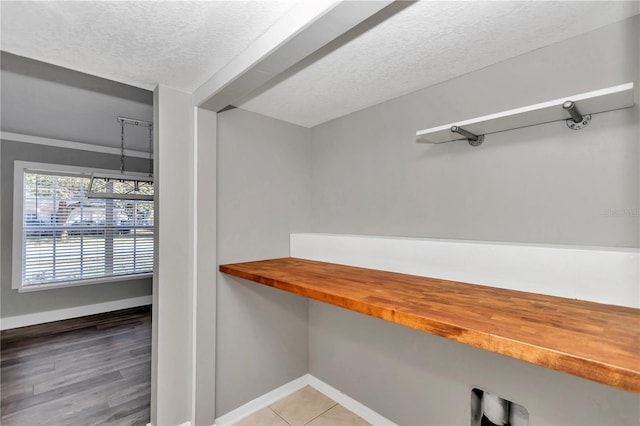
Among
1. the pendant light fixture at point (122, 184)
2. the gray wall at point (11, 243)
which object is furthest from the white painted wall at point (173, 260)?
the gray wall at point (11, 243)

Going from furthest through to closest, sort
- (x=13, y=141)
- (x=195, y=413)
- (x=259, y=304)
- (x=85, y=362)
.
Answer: (x=13, y=141)
(x=85, y=362)
(x=259, y=304)
(x=195, y=413)

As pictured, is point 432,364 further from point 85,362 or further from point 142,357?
point 85,362

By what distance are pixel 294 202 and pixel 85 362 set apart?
2.53m

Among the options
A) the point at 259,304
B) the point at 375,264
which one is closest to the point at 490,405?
the point at 375,264

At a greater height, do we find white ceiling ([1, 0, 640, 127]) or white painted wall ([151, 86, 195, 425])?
white ceiling ([1, 0, 640, 127])

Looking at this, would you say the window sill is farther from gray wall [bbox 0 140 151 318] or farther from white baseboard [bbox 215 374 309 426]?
white baseboard [bbox 215 374 309 426]

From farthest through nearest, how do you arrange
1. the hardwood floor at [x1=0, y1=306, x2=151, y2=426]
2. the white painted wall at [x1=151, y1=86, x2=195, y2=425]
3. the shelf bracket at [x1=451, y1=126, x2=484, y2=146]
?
1. the hardwood floor at [x1=0, y1=306, x2=151, y2=426]
2. the white painted wall at [x1=151, y1=86, x2=195, y2=425]
3. the shelf bracket at [x1=451, y1=126, x2=484, y2=146]

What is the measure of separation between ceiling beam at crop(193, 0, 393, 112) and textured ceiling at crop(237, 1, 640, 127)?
10.2 inches

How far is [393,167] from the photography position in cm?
199

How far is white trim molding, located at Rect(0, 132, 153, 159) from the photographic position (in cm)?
362

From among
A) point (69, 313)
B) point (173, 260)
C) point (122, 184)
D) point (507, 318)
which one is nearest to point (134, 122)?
point (122, 184)

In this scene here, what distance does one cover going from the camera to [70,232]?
4.09 m

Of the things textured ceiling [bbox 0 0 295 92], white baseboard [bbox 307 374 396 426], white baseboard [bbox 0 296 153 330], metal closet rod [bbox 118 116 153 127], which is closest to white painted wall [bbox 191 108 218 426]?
textured ceiling [bbox 0 0 295 92]

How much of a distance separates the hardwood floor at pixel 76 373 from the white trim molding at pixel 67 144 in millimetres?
2296
